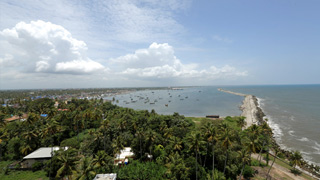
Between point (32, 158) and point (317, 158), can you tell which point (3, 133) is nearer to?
point (32, 158)

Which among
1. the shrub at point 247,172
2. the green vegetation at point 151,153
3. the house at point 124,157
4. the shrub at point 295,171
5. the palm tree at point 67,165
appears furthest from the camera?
the house at point 124,157

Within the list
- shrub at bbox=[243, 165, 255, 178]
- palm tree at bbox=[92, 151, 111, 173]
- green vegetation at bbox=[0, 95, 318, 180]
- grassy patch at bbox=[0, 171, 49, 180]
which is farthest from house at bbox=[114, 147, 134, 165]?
shrub at bbox=[243, 165, 255, 178]

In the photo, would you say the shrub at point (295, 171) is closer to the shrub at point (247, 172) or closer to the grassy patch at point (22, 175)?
the shrub at point (247, 172)

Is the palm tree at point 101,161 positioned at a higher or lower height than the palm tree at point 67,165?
lower

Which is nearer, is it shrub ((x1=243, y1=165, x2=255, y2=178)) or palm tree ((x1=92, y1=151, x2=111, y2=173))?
palm tree ((x1=92, y1=151, x2=111, y2=173))

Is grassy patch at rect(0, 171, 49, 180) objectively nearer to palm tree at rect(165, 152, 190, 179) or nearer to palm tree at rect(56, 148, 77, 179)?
palm tree at rect(56, 148, 77, 179)

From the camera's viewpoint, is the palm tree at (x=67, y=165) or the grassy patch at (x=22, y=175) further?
the grassy patch at (x=22, y=175)

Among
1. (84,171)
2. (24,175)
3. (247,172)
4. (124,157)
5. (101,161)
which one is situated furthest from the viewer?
(124,157)

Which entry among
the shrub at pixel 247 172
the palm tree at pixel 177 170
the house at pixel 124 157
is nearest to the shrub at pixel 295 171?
the shrub at pixel 247 172

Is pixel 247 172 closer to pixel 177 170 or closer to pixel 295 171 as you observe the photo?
pixel 295 171

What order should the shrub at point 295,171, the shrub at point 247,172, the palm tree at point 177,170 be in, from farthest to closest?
the shrub at point 295,171, the shrub at point 247,172, the palm tree at point 177,170

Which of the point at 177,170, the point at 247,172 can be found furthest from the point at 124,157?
the point at 247,172

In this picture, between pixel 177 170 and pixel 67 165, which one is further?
pixel 177 170
